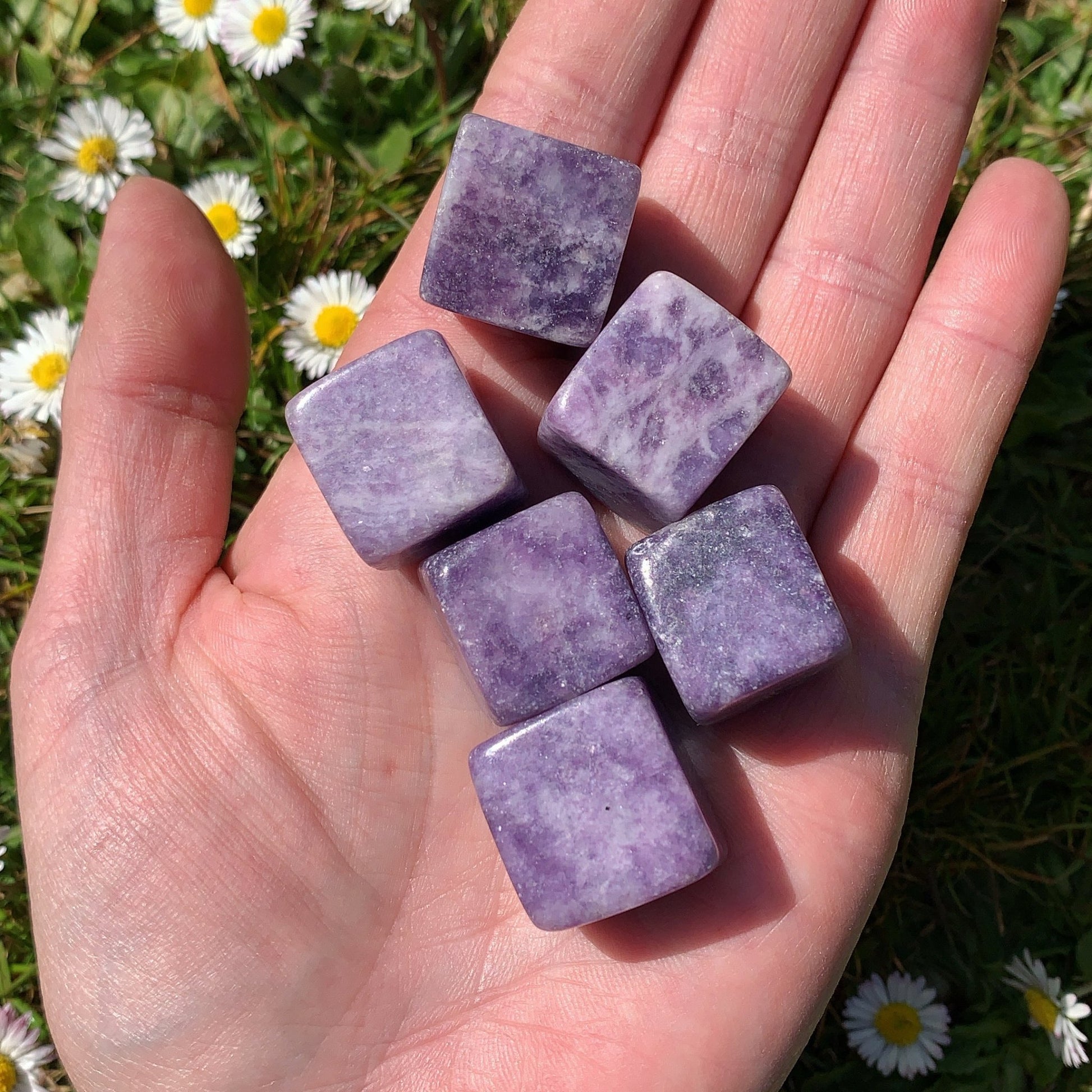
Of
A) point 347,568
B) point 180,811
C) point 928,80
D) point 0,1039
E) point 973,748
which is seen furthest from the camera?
point 973,748

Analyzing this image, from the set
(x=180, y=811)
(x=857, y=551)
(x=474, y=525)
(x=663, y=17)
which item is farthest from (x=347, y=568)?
(x=663, y=17)

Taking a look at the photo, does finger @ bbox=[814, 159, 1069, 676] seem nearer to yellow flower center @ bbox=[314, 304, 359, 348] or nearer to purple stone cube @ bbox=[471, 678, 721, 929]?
purple stone cube @ bbox=[471, 678, 721, 929]

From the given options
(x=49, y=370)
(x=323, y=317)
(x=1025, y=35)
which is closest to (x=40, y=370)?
(x=49, y=370)

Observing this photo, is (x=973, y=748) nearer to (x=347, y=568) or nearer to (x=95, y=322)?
(x=347, y=568)

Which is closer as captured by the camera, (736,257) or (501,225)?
(501,225)

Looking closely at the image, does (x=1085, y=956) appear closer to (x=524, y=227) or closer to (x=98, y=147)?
(x=524, y=227)

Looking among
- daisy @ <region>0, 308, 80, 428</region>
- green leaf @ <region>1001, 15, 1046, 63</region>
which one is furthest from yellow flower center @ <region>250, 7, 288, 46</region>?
green leaf @ <region>1001, 15, 1046, 63</region>

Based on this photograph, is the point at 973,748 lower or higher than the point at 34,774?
lower
